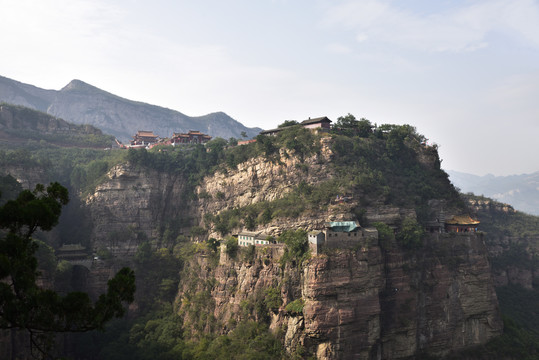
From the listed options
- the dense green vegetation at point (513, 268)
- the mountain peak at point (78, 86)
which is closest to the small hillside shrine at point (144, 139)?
the dense green vegetation at point (513, 268)

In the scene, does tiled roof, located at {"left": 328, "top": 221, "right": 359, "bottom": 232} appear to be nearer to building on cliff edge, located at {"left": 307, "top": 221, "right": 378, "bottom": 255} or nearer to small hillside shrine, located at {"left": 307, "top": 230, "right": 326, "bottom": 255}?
building on cliff edge, located at {"left": 307, "top": 221, "right": 378, "bottom": 255}

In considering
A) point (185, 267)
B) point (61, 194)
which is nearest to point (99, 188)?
point (185, 267)

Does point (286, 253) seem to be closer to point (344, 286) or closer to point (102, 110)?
point (344, 286)

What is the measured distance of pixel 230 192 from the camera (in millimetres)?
60188

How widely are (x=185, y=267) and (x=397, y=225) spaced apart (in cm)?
2681

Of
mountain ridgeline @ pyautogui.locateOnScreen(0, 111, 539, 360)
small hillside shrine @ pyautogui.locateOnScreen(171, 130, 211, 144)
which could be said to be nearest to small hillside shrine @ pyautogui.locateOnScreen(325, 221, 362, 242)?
mountain ridgeline @ pyautogui.locateOnScreen(0, 111, 539, 360)

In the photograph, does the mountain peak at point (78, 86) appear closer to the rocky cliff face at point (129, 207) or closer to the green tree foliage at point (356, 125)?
the rocky cliff face at point (129, 207)

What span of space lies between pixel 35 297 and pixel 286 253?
29.2 m

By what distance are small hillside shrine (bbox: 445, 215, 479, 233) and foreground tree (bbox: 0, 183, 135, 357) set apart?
146 ft

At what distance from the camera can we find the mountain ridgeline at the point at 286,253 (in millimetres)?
40719

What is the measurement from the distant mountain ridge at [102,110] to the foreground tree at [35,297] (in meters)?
134

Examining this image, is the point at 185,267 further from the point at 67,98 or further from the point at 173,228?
the point at 67,98

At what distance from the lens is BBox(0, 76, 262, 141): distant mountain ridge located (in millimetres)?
144250

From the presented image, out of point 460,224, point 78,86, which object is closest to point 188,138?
point 460,224
